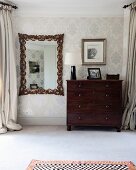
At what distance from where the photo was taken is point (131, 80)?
4781 mm

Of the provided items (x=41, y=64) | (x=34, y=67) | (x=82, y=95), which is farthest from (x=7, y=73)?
(x=82, y=95)

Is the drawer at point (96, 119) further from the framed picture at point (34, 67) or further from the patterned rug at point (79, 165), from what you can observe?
the patterned rug at point (79, 165)

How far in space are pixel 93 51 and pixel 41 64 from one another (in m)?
1.16

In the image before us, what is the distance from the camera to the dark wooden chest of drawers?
464 cm

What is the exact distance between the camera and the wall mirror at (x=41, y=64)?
5121mm

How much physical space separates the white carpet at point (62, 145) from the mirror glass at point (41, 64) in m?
0.99

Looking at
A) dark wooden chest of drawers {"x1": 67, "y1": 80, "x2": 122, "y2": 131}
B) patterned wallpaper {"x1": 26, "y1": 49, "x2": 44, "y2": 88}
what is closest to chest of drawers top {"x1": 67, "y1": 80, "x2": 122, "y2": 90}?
dark wooden chest of drawers {"x1": 67, "y1": 80, "x2": 122, "y2": 131}

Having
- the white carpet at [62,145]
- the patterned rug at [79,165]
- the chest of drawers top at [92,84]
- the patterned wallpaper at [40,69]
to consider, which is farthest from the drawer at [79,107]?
the patterned rug at [79,165]

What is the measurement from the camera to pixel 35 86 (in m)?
5.22

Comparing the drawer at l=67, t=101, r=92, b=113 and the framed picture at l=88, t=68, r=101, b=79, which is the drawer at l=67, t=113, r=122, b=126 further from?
the framed picture at l=88, t=68, r=101, b=79

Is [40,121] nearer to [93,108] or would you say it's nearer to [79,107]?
[79,107]

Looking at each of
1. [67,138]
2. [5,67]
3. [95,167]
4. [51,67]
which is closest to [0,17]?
[5,67]

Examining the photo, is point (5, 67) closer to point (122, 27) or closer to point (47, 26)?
point (47, 26)

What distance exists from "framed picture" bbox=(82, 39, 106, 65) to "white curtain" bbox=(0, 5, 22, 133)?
1.51m
